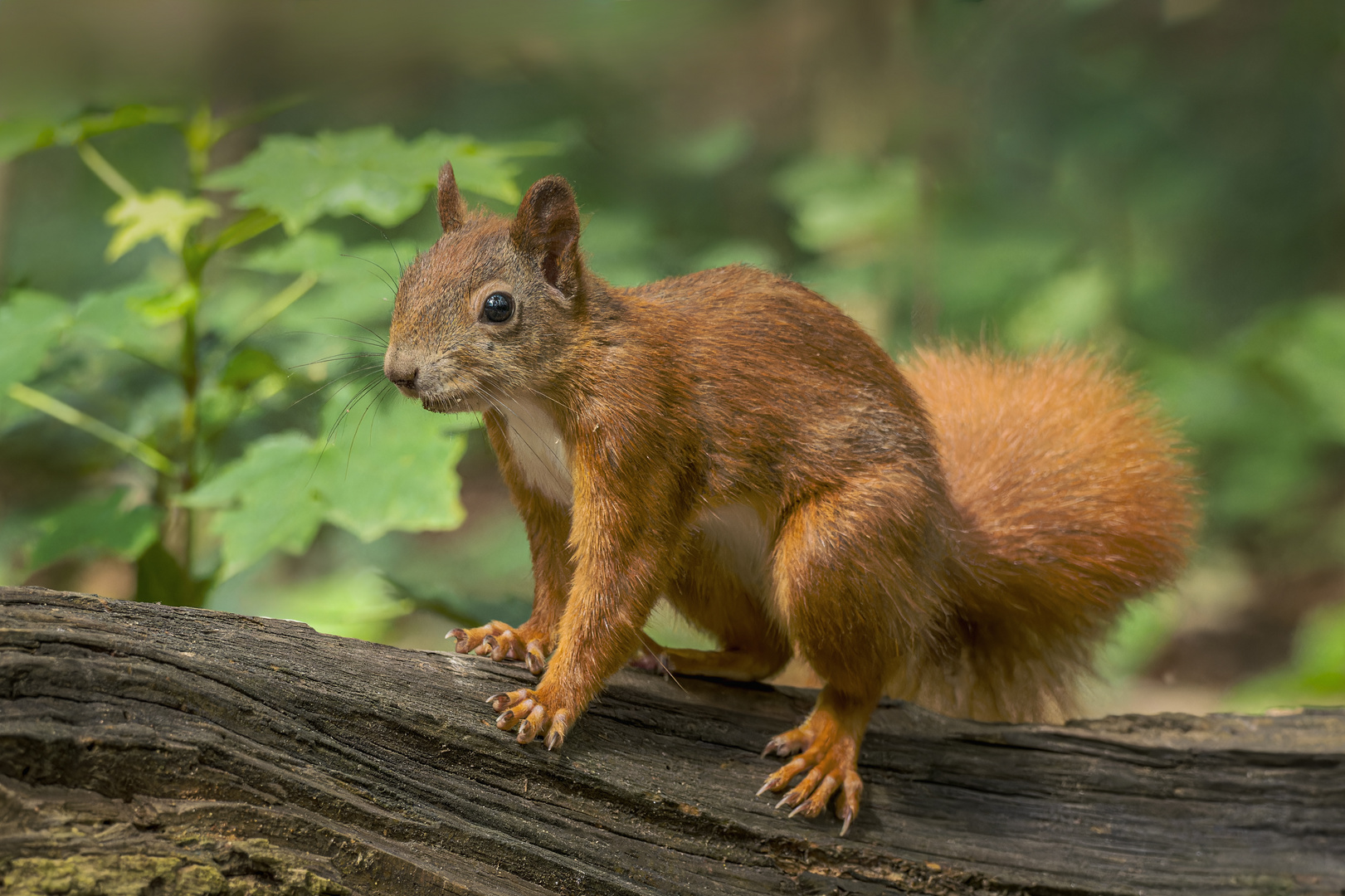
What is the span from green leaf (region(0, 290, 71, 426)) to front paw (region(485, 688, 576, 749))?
1.23m

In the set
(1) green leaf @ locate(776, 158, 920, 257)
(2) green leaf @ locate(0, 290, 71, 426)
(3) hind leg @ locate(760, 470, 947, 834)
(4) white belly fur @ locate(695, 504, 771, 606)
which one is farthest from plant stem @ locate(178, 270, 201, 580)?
(1) green leaf @ locate(776, 158, 920, 257)

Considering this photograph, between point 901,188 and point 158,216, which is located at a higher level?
point 901,188

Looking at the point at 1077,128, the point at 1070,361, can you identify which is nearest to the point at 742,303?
the point at 1070,361

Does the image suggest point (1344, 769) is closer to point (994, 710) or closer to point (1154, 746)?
point (1154, 746)

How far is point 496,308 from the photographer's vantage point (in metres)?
1.51

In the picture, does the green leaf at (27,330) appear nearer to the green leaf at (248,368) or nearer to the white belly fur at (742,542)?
the green leaf at (248,368)

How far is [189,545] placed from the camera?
7.59ft

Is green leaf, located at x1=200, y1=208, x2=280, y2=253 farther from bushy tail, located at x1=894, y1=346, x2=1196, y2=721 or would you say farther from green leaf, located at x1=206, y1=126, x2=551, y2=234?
bushy tail, located at x1=894, y1=346, x2=1196, y2=721

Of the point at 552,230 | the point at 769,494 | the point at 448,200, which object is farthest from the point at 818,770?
the point at 448,200

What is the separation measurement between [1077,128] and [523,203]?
11.3ft

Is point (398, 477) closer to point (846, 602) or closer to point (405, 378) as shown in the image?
point (405, 378)

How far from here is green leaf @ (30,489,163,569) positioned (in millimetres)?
2193

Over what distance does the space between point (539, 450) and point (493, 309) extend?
0.80 ft

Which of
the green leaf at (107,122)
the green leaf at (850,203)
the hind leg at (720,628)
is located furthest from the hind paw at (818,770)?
the green leaf at (850,203)
